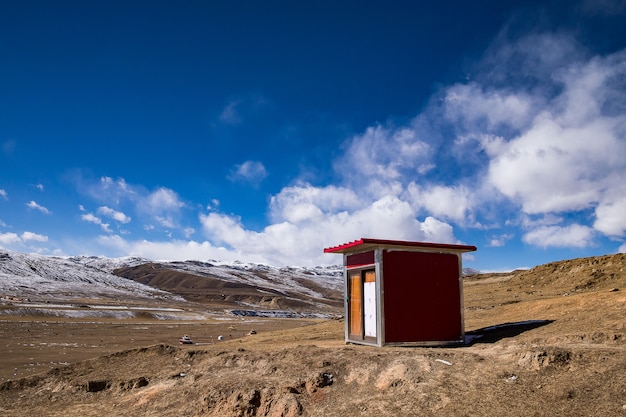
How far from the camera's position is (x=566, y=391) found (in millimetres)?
8281

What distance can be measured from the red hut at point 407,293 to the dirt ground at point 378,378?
138 cm

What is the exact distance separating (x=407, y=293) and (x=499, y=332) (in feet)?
12.0

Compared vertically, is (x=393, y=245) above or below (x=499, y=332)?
above

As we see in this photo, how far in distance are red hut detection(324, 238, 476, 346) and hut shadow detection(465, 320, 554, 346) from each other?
2.17 ft

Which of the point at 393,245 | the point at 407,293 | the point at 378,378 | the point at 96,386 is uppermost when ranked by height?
the point at 393,245

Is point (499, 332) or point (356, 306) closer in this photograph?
point (499, 332)

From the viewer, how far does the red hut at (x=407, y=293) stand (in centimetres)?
1532

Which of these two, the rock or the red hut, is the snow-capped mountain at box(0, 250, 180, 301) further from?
the red hut

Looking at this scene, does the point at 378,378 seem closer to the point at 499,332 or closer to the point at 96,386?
the point at 499,332

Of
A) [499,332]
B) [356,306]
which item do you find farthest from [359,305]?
[499,332]

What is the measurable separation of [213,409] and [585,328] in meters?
10.3

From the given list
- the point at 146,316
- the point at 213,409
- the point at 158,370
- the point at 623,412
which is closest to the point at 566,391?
the point at 623,412

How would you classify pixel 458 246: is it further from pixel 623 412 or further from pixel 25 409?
pixel 25 409

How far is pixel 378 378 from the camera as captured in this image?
34.8 feet
